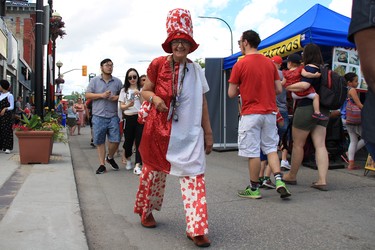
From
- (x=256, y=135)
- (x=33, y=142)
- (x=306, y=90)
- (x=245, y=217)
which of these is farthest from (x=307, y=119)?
(x=33, y=142)

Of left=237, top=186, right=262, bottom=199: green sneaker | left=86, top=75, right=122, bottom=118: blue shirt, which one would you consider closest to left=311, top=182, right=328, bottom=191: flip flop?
left=237, top=186, right=262, bottom=199: green sneaker

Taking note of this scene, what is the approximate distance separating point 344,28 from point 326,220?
16.4ft

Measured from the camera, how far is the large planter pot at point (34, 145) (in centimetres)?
723

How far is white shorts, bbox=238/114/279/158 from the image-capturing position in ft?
15.9

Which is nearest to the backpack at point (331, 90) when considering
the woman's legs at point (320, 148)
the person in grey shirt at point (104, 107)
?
the woman's legs at point (320, 148)

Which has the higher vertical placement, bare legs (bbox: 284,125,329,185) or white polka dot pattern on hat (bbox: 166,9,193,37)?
white polka dot pattern on hat (bbox: 166,9,193,37)

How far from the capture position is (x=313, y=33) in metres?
7.36

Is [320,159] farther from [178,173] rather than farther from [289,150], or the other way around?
[178,173]

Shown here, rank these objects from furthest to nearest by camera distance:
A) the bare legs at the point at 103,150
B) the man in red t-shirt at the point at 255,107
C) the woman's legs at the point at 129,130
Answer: the woman's legs at the point at 129,130, the bare legs at the point at 103,150, the man in red t-shirt at the point at 255,107

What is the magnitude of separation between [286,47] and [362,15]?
6.39 meters

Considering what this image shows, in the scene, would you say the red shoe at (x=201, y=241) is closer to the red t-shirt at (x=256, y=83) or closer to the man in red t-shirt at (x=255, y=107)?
the man in red t-shirt at (x=255, y=107)

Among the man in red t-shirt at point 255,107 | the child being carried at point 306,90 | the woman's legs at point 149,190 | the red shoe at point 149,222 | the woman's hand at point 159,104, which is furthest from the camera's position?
the child being carried at point 306,90

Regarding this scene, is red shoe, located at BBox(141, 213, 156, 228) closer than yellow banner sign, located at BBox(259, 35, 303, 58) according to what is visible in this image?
Yes

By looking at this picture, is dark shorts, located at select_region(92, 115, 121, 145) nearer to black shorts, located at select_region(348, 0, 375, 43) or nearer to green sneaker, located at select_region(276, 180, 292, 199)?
green sneaker, located at select_region(276, 180, 292, 199)
